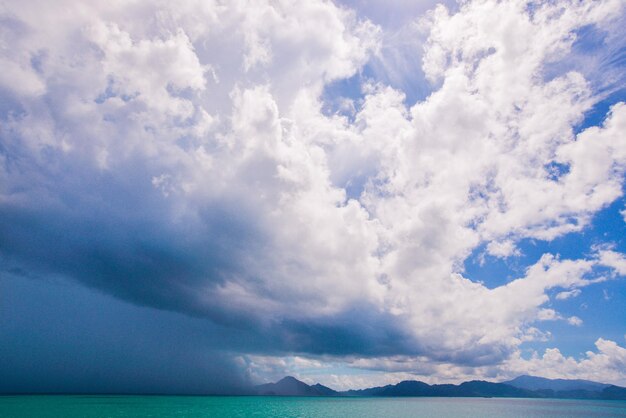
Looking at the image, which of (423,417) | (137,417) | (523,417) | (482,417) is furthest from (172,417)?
(523,417)

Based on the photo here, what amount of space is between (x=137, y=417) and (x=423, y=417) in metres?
132

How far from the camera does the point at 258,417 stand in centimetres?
14562

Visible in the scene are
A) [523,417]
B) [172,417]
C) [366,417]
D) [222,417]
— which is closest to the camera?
[172,417]

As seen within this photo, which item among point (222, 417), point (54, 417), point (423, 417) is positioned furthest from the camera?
point (423, 417)

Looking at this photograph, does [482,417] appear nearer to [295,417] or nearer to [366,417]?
[366,417]

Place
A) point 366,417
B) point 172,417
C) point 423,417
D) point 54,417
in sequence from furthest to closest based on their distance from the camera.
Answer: point 423,417, point 366,417, point 172,417, point 54,417

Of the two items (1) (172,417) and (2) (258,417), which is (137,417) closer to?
(1) (172,417)

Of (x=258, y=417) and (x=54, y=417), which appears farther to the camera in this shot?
(x=258, y=417)

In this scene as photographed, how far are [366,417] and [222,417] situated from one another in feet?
218

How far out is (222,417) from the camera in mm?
144125

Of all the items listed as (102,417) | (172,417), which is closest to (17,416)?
(102,417)

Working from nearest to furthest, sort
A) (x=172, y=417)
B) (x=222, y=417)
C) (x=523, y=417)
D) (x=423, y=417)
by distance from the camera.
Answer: (x=172, y=417)
(x=222, y=417)
(x=423, y=417)
(x=523, y=417)

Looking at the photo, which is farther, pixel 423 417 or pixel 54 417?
pixel 423 417

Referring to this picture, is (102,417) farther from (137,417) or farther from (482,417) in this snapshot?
(482,417)
